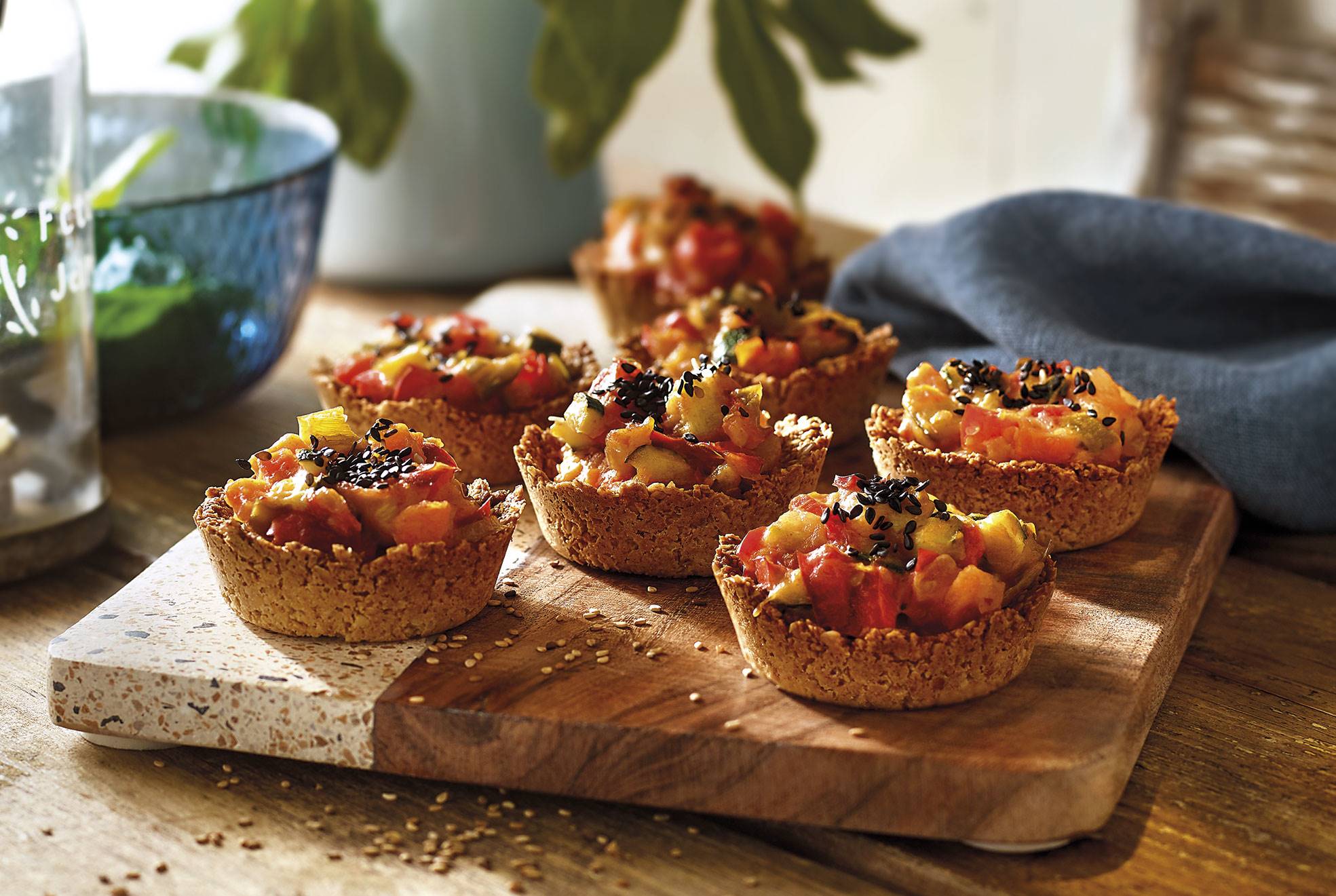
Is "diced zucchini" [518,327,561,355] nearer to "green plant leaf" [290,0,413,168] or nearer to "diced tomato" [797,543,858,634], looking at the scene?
"diced tomato" [797,543,858,634]

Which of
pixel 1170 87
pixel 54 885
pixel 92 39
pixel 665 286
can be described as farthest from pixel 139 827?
pixel 1170 87

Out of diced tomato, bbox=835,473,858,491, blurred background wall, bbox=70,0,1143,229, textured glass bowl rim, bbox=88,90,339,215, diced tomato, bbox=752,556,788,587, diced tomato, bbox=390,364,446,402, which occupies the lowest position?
blurred background wall, bbox=70,0,1143,229

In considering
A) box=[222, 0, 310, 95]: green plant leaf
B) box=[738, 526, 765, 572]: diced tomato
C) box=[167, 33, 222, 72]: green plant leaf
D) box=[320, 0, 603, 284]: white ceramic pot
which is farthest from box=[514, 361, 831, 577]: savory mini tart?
box=[167, 33, 222, 72]: green plant leaf

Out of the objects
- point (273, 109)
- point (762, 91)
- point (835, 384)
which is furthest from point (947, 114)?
point (835, 384)

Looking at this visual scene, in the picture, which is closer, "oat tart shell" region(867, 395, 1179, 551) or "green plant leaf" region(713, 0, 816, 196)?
"oat tart shell" region(867, 395, 1179, 551)

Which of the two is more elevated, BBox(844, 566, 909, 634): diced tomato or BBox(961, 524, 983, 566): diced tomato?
BBox(961, 524, 983, 566): diced tomato

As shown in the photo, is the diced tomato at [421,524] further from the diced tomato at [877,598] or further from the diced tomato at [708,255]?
the diced tomato at [708,255]

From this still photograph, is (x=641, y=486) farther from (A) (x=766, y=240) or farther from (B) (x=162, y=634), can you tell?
(A) (x=766, y=240)

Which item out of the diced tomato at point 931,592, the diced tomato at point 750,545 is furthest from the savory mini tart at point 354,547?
the diced tomato at point 931,592
